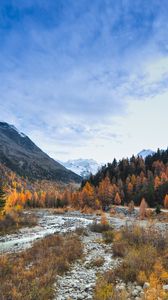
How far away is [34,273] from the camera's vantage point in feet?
39.3

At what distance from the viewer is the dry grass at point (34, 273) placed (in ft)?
31.1

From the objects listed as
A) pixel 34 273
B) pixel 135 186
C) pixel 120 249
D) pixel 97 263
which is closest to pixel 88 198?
pixel 135 186

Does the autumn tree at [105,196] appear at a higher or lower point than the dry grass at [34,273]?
higher

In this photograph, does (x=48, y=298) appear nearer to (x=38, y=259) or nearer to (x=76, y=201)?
(x=38, y=259)

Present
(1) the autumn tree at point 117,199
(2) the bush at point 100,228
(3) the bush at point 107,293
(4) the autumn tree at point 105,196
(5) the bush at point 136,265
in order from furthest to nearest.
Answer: (1) the autumn tree at point 117,199
(4) the autumn tree at point 105,196
(2) the bush at point 100,228
(5) the bush at point 136,265
(3) the bush at point 107,293

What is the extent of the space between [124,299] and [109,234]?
52.6 feet

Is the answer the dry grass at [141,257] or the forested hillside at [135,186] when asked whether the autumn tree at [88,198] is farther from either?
the dry grass at [141,257]

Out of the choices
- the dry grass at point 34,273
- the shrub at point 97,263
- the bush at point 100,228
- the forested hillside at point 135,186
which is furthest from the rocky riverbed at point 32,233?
the forested hillside at point 135,186

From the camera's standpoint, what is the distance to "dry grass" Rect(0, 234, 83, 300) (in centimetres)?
949

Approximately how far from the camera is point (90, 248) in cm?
1922

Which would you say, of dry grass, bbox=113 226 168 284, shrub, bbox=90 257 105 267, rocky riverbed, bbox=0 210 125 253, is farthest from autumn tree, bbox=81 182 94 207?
shrub, bbox=90 257 105 267

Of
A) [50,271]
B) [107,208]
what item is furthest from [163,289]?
[107,208]

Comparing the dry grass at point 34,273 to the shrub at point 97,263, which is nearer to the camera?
the dry grass at point 34,273

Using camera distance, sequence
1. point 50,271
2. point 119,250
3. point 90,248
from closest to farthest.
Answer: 1. point 50,271
2. point 119,250
3. point 90,248
